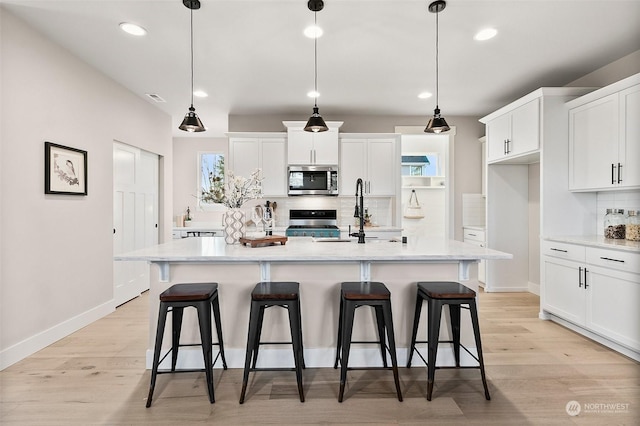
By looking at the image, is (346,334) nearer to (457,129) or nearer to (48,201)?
(48,201)

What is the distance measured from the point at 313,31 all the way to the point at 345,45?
0.38 meters

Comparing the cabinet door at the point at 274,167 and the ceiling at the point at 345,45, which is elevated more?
the ceiling at the point at 345,45

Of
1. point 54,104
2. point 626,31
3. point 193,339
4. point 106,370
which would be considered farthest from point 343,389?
point 626,31

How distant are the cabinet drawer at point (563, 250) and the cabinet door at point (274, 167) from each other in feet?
11.0

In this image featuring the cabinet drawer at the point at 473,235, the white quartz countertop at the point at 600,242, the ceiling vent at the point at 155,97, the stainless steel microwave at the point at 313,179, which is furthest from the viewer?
the stainless steel microwave at the point at 313,179

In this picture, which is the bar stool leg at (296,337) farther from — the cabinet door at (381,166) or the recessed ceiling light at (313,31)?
the cabinet door at (381,166)

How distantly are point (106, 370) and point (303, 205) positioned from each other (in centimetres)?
339

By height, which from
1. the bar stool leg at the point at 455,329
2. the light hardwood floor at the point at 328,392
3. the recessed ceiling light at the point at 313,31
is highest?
the recessed ceiling light at the point at 313,31

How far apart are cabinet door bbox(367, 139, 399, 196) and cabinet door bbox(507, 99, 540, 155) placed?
5.13 feet

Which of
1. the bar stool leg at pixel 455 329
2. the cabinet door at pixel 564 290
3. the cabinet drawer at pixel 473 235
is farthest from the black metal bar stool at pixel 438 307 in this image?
the cabinet drawer at pixel 473 235

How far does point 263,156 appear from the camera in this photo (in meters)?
5.10

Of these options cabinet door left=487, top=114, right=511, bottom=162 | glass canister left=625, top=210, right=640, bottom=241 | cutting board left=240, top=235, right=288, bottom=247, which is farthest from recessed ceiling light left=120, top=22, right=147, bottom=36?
glass canister left=625, top=210, right=640, bottom=241

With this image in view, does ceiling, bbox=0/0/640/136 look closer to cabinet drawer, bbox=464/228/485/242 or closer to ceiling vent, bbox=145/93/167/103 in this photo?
ceiling vent, bbox=145/93/167/103

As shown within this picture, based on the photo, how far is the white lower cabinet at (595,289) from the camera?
106 inches
